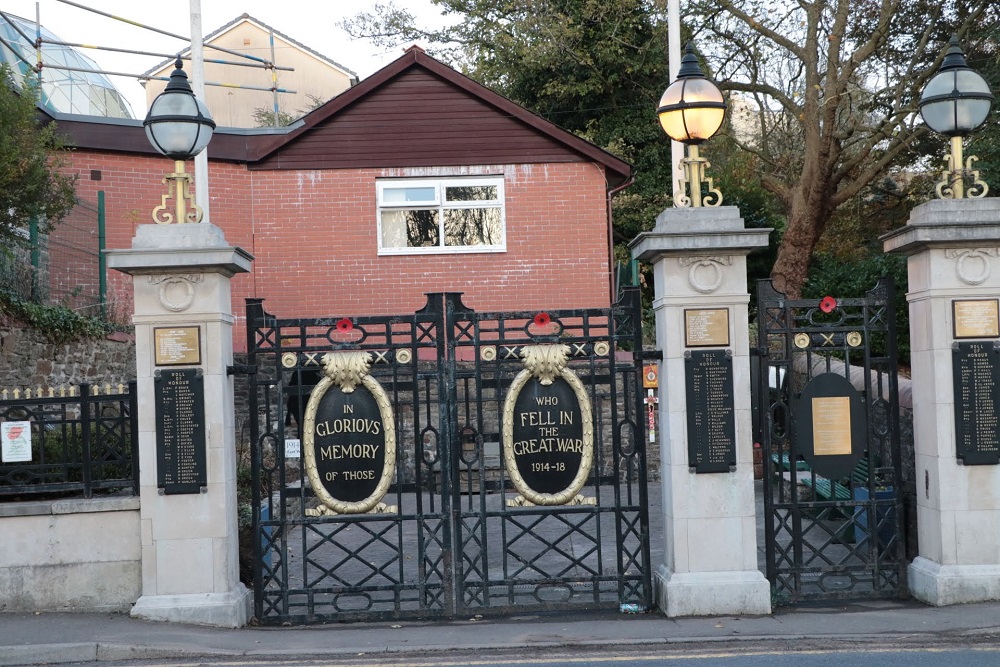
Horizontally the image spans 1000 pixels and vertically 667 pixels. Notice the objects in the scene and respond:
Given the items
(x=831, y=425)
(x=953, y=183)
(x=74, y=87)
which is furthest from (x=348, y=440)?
(x=74, y=87)

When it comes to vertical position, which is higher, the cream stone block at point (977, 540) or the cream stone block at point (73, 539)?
the cream stone block at point (73, 539)

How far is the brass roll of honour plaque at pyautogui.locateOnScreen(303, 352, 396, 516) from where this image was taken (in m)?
8.66

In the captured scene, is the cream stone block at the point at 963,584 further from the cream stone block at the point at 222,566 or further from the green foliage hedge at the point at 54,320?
the green foliage hedge at the point at 54,320

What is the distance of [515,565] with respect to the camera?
36.3ft

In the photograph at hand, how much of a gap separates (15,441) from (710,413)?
232 inches

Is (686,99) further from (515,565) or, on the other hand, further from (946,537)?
(515,565)

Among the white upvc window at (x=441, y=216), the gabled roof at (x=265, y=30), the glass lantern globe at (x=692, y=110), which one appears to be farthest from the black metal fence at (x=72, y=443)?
the gabled roof at (x=265, y=30)

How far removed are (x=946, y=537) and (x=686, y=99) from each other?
4280mm

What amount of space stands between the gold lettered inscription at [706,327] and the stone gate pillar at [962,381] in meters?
1.77

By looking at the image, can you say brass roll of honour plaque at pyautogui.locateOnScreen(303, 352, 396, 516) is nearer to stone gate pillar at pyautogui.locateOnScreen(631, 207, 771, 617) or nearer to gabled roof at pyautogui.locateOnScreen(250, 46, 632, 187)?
stone gate pillar at pyautogui.locateOnScreen(631, 207, 771, 617)

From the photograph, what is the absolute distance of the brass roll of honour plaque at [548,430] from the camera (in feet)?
28.5

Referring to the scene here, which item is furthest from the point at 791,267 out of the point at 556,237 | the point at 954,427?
the point at 954,427

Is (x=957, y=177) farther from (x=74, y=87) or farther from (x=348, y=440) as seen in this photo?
(x=74, y=87)

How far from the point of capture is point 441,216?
65.3 feet
